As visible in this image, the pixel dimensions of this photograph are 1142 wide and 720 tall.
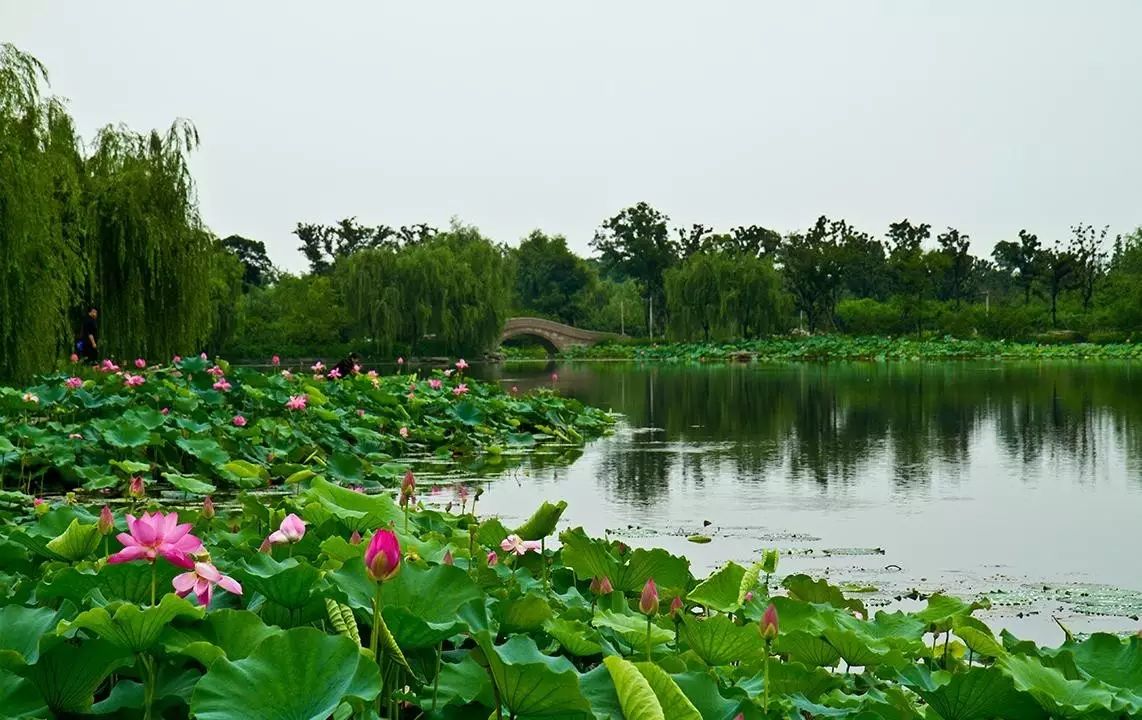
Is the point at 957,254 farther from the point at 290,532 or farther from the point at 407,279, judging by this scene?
the point at 290,532

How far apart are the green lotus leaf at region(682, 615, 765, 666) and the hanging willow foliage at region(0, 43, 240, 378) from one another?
29.0 ft

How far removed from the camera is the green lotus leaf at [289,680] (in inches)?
47.6

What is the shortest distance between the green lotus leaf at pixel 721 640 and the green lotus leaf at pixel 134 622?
848 millimetres

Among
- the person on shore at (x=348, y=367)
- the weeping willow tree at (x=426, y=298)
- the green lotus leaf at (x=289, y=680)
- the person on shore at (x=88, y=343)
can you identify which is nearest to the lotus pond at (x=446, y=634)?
the green lotus leaf at (x=289, y=680)

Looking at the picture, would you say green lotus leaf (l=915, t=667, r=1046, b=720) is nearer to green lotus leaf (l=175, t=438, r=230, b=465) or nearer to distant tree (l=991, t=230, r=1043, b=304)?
green lotus leaf (l=175, t=438, r=230, b=465)

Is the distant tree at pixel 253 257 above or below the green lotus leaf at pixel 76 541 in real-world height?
above

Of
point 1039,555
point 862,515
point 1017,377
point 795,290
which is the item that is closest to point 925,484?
point 862,515

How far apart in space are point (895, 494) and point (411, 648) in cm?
566

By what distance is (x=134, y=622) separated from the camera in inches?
54.2

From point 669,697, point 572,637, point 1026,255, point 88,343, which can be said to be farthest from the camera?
point 1026,255

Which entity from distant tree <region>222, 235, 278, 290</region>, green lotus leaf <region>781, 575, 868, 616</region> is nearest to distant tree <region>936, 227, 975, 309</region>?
distant tree <region>222, 235, 278, 290</region>

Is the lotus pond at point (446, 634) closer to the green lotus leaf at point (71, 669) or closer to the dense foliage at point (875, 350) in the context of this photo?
the green lotus leaf at point (71, 669)

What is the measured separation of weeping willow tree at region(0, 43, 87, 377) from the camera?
30.5 ft

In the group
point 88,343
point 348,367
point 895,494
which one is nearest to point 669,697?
point 895,494
